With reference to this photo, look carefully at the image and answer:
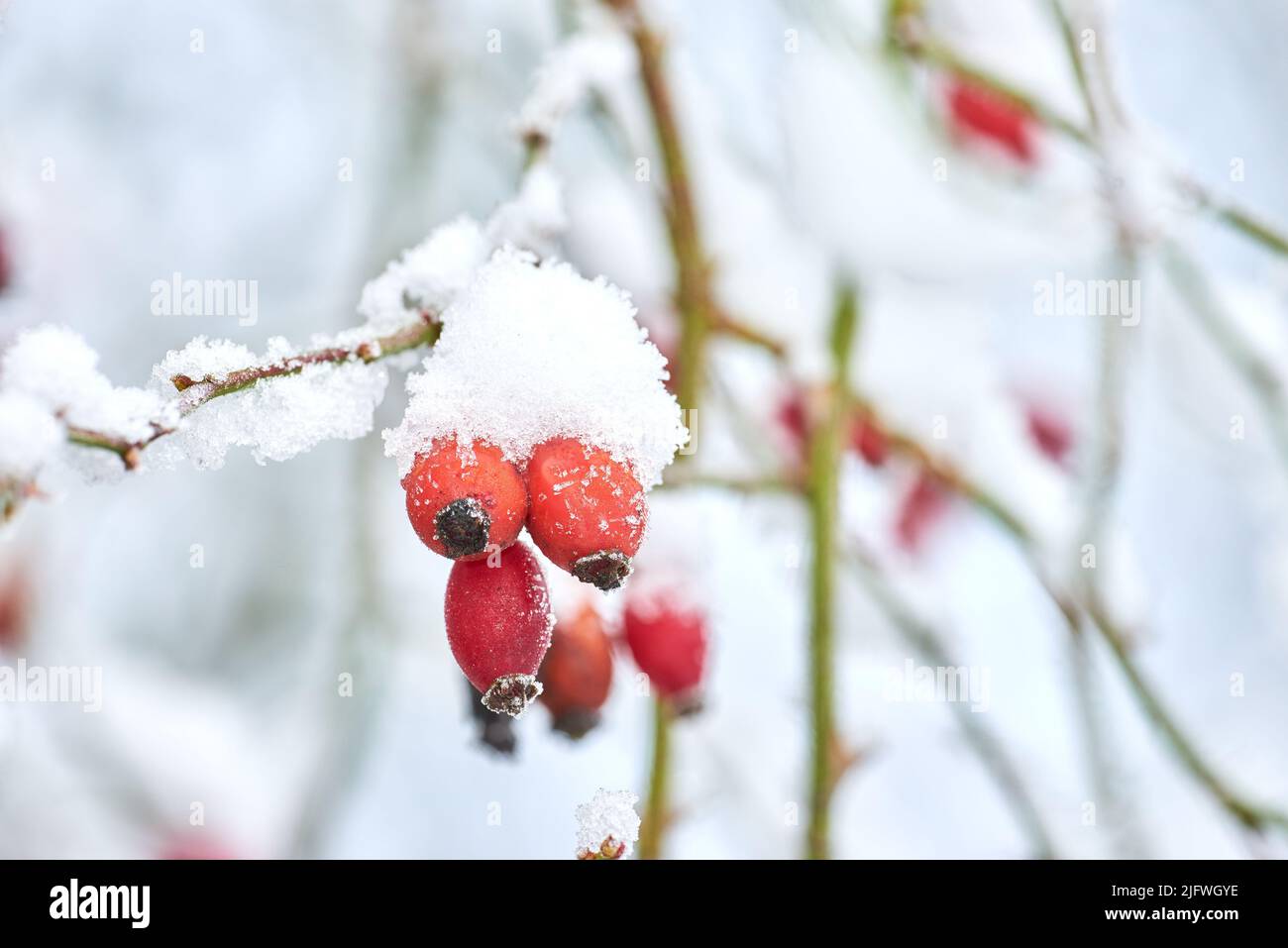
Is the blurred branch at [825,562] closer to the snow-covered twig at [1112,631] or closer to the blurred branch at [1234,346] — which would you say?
the snow-covered twig at [1112,631]

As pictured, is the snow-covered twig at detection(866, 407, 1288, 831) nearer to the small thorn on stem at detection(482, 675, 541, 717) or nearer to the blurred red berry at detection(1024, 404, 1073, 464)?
the blurred red berry at detection(1024, 404, 1073, 464)

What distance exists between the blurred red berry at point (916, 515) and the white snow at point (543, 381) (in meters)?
1.62

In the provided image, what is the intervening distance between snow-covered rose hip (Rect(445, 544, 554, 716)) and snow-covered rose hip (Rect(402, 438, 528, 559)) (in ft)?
0.06

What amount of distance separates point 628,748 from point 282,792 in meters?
0.78

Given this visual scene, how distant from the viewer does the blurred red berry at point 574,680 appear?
912 millimetres

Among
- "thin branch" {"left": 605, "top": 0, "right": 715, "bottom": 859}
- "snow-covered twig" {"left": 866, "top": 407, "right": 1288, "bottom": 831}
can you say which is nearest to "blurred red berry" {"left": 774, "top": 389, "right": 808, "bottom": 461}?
"snow-covered twig" {"left": 866, "top": 407, "right": 1288, "bottom": 831}

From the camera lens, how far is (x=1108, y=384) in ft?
4.34

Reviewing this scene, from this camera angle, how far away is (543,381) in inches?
24.8

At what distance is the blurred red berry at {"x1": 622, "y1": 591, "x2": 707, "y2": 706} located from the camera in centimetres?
110

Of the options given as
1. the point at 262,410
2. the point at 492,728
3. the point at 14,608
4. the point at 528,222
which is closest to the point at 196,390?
the point at 262,410

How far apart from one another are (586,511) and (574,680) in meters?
0.36

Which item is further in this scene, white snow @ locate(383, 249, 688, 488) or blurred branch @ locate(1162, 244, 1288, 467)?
blurred branch @ locate(1162, 244, 1288, 467)

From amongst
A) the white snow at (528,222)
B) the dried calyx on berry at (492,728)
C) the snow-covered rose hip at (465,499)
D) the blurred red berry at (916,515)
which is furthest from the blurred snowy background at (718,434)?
the white snow at (528,222)
